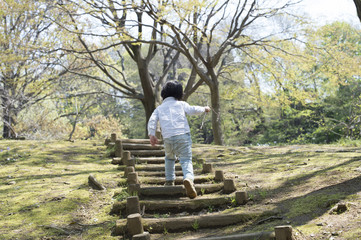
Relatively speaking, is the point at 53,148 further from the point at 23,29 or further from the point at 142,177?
the point at 23,29

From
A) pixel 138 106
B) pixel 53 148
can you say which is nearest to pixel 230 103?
pixel 138 106

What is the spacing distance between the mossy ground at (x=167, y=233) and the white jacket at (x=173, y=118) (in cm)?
135

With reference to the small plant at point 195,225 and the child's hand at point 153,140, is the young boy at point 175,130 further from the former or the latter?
the small plant at point 195,225

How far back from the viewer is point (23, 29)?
624 inches

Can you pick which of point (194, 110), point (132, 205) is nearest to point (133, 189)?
point (132, 205)

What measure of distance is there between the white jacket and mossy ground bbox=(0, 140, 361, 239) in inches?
53.3

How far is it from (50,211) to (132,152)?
328 centimetres

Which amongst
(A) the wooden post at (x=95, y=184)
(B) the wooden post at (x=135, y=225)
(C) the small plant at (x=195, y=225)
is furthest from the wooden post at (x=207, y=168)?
(B) the wooden post at (x=135, y=225)

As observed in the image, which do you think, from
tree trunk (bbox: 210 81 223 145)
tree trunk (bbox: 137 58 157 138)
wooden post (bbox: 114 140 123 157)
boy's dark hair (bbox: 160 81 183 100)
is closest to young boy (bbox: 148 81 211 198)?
boy's dark hair (bbox: 160 81 183 100)

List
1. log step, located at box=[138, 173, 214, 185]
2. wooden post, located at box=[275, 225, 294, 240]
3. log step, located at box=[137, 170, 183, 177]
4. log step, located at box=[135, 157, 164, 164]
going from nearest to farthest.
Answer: wooden post, located at box=[275, 225, 294, 240] → log step, located at box=[138, 173, 214, 185] → log step, located at box=[137, 170, 183, 177] → log step, located at box=[135, 157, 164, 164]

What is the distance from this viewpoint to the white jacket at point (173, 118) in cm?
515

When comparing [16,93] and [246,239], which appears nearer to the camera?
[246,239]

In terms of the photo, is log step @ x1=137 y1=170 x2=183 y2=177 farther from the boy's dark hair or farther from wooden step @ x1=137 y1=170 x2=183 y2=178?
the boy's dark hair

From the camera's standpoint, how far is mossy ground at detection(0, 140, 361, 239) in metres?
3.75
